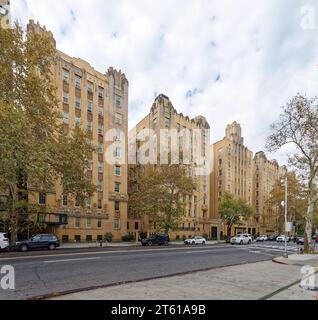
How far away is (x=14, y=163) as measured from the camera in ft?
55.5

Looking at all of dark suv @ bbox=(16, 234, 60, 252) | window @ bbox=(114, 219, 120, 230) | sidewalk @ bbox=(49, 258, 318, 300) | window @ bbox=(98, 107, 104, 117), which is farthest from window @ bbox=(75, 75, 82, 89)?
sidewalk @ bbox=(49, 258, 318, 300)

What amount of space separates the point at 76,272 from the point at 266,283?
7.33 meters

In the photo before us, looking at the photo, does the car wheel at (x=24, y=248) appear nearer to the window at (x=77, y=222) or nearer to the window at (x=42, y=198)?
the window at (x=42, y=198)

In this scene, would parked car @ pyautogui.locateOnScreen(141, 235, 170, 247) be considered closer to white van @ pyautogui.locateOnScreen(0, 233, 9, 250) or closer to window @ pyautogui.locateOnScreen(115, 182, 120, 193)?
window @ pyautogui.locateOnScreen(115, 182, 120, 193)

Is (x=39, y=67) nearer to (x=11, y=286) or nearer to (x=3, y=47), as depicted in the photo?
(x=3, y=47)

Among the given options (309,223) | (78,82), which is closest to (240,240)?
(309,223)

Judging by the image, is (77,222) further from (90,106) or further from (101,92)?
(101,92)

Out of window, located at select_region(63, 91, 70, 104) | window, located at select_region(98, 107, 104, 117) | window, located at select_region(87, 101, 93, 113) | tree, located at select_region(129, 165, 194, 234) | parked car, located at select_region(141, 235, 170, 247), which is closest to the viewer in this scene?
parked car, located at select_region(141, 235, 170, 247)

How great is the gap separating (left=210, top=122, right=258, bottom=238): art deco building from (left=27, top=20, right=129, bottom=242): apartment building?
31.5 metres

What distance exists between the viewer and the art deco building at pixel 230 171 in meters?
75.1

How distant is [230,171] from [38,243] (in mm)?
59254

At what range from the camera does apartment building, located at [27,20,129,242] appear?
4134 cm

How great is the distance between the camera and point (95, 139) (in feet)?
152

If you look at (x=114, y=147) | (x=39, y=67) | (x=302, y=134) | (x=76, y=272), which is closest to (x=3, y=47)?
(x=39, y=67)
